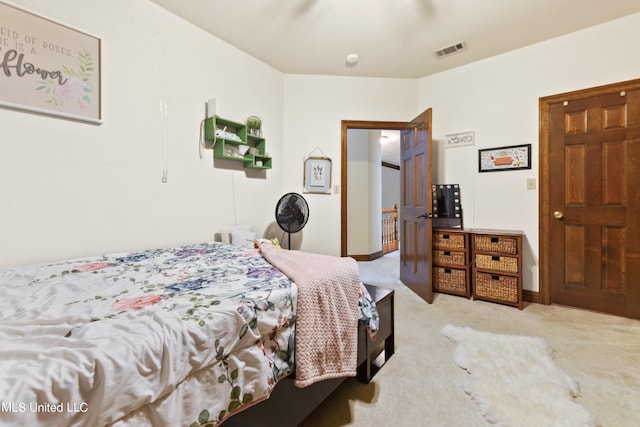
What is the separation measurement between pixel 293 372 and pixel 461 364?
119 centimetres

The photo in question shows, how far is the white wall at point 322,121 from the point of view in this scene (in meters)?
3.38

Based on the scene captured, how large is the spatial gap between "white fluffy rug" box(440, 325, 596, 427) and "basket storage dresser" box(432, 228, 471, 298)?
86 cm

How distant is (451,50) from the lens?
282cm

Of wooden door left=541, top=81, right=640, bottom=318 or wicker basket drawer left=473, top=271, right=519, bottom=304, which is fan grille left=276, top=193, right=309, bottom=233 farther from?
wooden door left=541, top=81, right=640, bottom=318

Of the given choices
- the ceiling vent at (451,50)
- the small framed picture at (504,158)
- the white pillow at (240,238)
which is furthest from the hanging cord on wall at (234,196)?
the small framed picture at (504,158)

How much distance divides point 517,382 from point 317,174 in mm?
2570

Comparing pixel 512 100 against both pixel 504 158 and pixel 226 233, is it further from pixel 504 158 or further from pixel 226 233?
pixel 226 233

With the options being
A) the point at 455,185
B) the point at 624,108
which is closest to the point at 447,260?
the point at 455,185

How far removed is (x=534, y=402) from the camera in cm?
134

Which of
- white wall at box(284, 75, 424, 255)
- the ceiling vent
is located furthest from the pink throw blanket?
the ceiling vent

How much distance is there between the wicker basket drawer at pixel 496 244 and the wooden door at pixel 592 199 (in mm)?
398

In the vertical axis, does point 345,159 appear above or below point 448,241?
above

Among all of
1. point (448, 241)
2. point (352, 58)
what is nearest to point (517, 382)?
point (448, 241)

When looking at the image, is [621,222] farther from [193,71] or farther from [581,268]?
[193,71]
